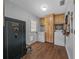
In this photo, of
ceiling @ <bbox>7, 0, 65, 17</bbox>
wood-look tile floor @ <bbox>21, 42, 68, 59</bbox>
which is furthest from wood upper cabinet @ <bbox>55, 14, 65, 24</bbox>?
wood-look tile floor @ <bbox>21, 42, 68, 59</bbox>

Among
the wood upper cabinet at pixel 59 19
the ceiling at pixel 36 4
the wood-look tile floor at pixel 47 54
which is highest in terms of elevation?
the ceiling at pixel 36 4

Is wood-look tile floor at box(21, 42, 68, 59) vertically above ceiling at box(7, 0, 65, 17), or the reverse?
ceiling at box(7, 0, 65, 17)

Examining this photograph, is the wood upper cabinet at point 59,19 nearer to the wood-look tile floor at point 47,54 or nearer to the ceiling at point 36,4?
the ceiling at point 36,4

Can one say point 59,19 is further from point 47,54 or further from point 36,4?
point 47,54

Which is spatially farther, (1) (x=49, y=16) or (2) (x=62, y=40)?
(1) (x=49, y=16)

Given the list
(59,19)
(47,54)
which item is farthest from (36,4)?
(59,19)

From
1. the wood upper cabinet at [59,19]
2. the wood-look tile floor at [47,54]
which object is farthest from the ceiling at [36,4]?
the wood-look tile floor at [47,54]

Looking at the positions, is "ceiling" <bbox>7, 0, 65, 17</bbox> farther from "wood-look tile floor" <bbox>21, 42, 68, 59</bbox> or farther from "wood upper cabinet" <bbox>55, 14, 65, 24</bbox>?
"wood-look tile floor" <bbox>21, 42, 68, 59</bbox>

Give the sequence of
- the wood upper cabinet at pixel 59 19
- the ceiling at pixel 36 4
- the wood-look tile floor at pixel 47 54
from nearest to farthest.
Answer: the wood-look tile floor at pixel 47 54
the ceiling at pixel 36 4
the wood upper cabinet at pixel 59 19

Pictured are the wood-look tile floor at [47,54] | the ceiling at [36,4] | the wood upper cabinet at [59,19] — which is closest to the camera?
the wood-look tile floor at [47,54]
